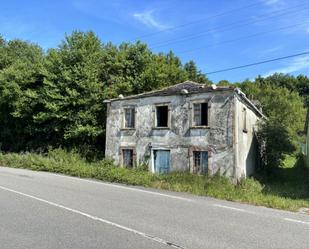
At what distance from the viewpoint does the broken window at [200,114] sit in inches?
854

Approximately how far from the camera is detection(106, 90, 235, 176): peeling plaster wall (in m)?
20.5

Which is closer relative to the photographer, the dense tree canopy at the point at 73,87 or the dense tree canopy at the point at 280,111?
the dense tree canopy at the point at 280,111

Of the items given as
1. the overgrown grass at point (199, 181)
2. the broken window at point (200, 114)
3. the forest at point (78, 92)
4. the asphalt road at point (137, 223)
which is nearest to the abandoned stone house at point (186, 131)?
A: the broken window at point (200, 114)

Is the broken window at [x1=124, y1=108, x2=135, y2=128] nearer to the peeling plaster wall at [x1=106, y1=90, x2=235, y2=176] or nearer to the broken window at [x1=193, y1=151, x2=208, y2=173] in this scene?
the peeling plaster wall at [x1=106, y1=90, x2=235, y2=176]

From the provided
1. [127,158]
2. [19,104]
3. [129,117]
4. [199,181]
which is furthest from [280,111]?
[199,181]

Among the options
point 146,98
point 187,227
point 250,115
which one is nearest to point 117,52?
point 146,98

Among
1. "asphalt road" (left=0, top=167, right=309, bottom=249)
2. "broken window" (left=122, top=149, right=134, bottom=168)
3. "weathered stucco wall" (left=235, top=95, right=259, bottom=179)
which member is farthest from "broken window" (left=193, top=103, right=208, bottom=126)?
"asphalt road" (left=0, top=167, right=309, bottom=249)

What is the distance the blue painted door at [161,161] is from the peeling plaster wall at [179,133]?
0.32m

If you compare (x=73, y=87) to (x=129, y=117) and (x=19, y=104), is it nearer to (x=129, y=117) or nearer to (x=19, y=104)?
(x=19, y=104)

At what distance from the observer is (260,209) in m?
11.4

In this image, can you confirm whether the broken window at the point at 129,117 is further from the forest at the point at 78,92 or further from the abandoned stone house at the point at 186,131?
the forest at the point at 78,92

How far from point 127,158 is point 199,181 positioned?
870 centimetres

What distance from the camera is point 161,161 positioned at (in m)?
23.1

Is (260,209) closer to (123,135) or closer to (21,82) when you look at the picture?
(123,135)
